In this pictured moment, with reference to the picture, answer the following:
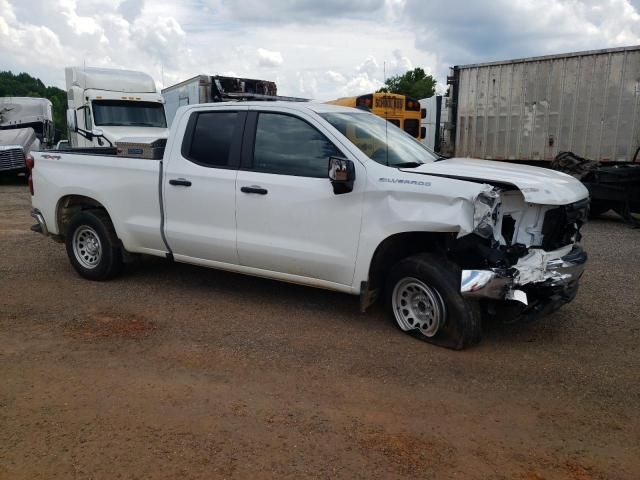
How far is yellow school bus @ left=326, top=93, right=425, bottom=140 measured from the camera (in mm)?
17375

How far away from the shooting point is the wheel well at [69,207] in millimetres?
6754

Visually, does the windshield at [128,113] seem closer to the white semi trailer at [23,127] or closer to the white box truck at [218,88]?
the white box truck at [218,88]

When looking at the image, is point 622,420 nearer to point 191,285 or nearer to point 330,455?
point 330,455

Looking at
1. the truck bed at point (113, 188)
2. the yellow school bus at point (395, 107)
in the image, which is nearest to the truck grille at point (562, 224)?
the truck bed at point (113, 188)

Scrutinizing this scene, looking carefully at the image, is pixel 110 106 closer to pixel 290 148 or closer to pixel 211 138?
pixel 211 138

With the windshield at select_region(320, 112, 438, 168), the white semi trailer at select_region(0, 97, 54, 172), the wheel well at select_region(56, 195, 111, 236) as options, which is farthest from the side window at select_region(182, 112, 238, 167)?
the white semi trailer at select_region(0, 97, 54, 172)

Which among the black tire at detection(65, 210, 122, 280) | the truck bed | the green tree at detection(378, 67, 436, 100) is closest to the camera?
the truck bed

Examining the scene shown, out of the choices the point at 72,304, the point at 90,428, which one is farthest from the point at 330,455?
the point at 72,304

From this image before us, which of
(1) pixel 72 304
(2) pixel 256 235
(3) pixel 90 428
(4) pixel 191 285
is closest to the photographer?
(3) pixel 90 428

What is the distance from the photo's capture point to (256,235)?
541 cm

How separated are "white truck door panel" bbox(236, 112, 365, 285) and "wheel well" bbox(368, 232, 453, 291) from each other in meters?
0.19

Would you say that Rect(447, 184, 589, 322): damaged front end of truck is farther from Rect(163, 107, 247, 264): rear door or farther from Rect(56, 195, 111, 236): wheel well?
Rect(56, 195, 111, 236): wheel well

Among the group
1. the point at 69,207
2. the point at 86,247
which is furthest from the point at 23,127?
Result: the point at 86,247

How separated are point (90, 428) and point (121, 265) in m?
3.40
